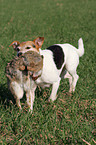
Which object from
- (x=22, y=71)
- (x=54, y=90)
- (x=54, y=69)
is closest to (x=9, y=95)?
(x=54, y=90)

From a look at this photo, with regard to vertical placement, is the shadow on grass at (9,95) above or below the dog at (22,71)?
below

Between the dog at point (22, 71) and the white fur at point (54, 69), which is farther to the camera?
the white fur at point (54, 69)

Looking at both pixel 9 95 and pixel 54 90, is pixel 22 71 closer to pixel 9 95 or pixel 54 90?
pixel 54 90

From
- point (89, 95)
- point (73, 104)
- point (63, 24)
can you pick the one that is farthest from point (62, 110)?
point (63, 24)

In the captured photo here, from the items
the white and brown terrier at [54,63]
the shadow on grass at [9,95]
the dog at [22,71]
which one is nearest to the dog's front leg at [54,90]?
the white and brown terrier at [54,63]

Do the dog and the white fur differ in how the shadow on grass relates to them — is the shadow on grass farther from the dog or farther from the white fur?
the dog

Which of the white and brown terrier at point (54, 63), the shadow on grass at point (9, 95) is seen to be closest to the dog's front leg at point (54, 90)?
the white and brown terrier at point (54, 63)

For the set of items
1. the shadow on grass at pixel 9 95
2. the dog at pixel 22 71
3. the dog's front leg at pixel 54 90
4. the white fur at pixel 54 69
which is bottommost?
the shadow on grass at pixel 9 95

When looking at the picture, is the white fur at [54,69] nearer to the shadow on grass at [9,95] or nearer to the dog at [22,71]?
the shadow on grass at [9,95]

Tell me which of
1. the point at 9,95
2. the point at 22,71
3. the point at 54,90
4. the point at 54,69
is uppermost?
the point at 22,71

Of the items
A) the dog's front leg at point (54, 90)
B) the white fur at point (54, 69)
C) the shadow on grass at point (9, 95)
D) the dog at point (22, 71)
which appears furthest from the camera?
the shadow on grass at point (9, 95)

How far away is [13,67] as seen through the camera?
2.52 meters

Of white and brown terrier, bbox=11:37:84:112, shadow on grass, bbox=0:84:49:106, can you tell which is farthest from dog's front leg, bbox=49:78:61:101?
shadow on grass, bbox=0:84:49:106

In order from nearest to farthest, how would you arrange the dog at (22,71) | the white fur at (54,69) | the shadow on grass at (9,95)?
the dog at (22,71) < the white fur at (54,69) < the shadow on grass at (9,95)
